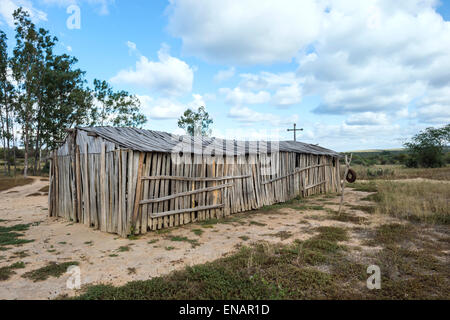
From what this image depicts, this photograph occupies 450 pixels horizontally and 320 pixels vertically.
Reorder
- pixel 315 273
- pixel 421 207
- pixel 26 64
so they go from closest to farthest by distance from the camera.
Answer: pixel 315 273 → pixel 421 207 → pixel 26 64

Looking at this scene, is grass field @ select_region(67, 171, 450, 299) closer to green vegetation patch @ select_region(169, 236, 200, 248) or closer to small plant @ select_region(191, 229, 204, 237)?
green vegetation patch @ select_region(169, 236, 200, 248)

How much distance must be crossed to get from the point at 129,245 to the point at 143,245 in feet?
1.21

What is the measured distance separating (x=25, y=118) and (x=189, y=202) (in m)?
28.3

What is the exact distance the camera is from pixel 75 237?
7188 millimetres

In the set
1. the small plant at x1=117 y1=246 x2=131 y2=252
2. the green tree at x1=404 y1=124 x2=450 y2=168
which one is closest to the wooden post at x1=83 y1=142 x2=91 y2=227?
the small plant at x1=117 y1=246 x2=131 y2=252

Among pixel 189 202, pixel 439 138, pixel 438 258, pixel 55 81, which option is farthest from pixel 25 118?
pixel 439 138

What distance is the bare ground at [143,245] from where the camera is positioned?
441cm

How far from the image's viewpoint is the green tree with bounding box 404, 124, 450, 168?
30.5 m

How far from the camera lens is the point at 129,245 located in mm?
6258

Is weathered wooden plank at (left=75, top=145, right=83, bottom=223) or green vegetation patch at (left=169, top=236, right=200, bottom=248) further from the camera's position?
weathered wooden plank at (left=75, top=145, right=83, bottom=223)

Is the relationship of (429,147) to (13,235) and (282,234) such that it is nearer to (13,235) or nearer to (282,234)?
(282,234)

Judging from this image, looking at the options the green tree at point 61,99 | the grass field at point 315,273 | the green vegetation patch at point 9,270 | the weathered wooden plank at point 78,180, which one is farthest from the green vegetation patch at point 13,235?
the green tree at point 61,99

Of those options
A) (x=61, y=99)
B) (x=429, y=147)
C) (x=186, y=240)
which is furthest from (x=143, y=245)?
(x=429, y=147)

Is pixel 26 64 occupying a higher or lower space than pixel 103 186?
higher
